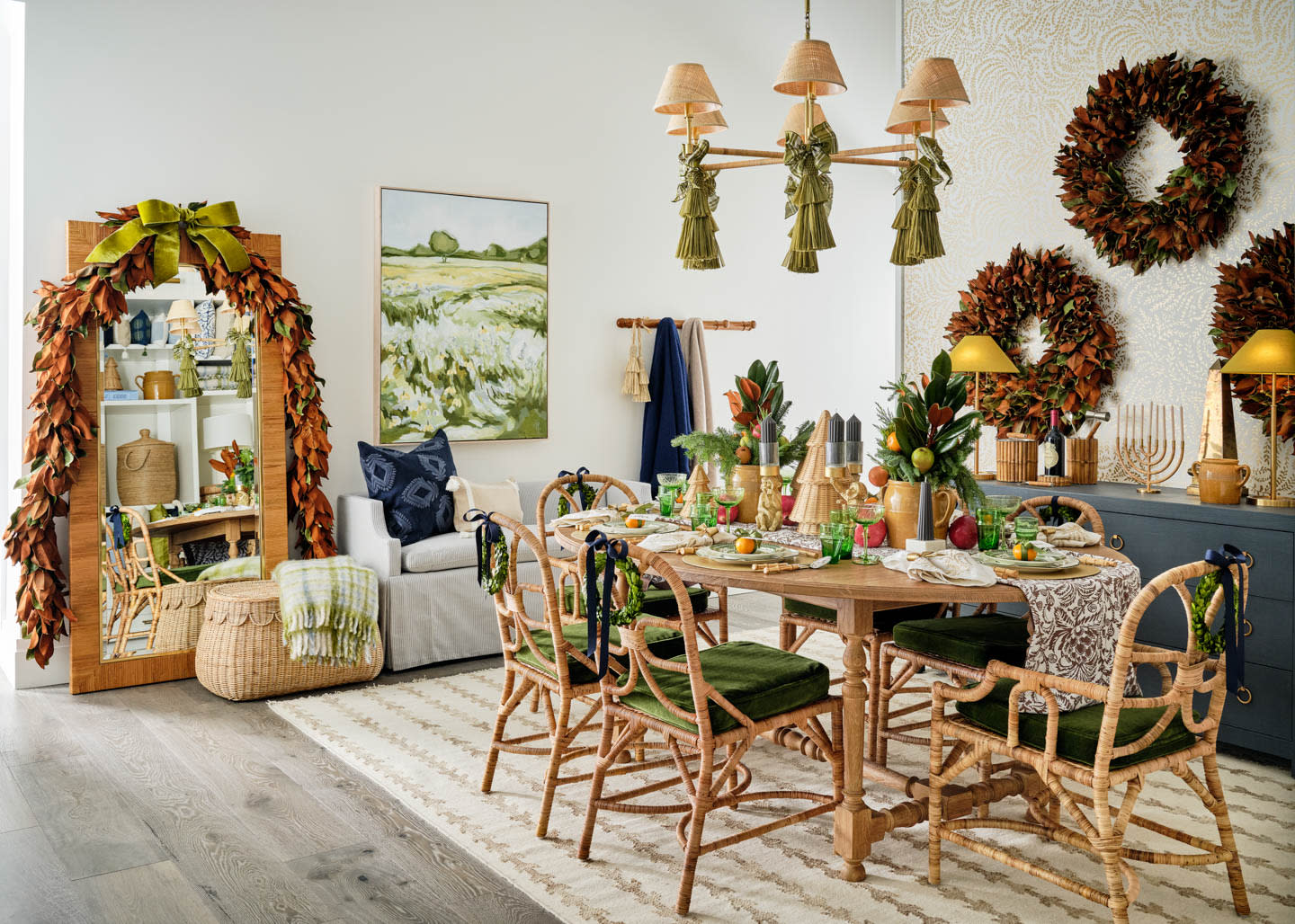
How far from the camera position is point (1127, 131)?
426 centimetres

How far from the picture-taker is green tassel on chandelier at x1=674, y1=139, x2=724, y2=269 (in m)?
2.94

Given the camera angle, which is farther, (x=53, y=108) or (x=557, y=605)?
(x=53, y=108)

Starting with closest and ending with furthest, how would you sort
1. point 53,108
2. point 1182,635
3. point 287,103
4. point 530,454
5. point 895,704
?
point 1182,635, point 895,704, point 53,108, point 287,103, point 530,454

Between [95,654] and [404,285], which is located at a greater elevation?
[404,285]

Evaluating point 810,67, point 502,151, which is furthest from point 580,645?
point 502,151

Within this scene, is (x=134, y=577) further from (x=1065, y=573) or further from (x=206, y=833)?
(x=1065, y=573)

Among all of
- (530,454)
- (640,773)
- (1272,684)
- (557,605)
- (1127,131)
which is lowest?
(640,773)

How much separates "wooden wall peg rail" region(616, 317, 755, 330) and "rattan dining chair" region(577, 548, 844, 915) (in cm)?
333

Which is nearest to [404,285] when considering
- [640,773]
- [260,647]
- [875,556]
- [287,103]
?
[287,103]

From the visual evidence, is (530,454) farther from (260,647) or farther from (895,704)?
(895,704)

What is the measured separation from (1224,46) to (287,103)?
389cm

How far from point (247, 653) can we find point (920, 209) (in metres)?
2.92

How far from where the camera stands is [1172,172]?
4125 millimetres

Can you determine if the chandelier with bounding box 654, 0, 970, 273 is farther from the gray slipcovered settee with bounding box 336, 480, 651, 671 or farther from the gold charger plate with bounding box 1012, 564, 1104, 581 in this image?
the gray slipcovered settee with bounding box 336, 480, 651, 671
